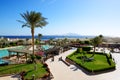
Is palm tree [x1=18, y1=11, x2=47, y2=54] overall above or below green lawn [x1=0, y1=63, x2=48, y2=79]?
above

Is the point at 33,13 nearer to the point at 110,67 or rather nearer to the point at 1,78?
the point at 1,78

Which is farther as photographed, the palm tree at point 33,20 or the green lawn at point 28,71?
the palm tree at point 33,20

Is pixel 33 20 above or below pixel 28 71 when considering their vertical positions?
above

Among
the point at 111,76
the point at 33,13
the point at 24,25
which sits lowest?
the point at 111,76

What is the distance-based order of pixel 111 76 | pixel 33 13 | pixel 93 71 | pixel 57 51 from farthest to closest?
1. pixel 57 51
2. pixel 33 13
3. pixel 93 71
4. pixel 111 76

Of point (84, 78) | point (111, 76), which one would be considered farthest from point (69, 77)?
point (111, 76)

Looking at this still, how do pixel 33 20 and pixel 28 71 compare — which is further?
pixel 33 20

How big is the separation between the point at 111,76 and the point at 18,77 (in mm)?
13041

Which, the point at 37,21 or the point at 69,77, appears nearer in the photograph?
the point at 69,77

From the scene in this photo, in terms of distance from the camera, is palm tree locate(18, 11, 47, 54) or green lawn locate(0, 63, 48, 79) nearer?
green lawn locate(0, 63, 48, 79)

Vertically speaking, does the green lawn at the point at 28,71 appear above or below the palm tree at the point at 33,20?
below

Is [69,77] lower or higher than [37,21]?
lower

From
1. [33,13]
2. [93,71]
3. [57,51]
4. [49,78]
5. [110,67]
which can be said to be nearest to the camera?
[49,78]

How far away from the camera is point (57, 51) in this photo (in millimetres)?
42000
